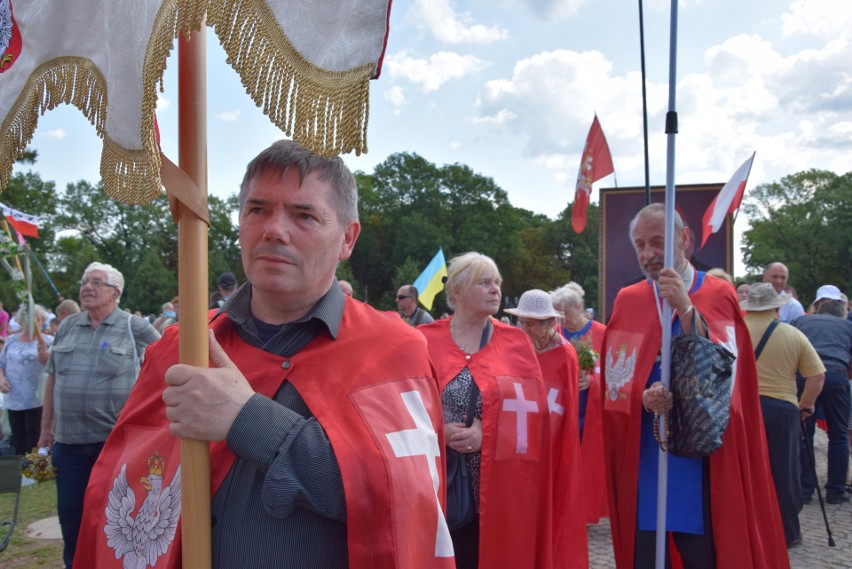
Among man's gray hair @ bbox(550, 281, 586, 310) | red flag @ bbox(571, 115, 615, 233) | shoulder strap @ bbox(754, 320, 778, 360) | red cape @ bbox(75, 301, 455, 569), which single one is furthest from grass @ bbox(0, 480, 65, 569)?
shoulder strap @ bbox(754, 320, 778, 360)

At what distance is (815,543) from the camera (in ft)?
20.6

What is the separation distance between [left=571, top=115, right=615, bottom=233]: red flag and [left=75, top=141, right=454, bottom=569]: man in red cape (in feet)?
19.0

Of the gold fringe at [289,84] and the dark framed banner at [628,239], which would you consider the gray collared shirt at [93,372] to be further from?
the dark framed banner at [628,239]

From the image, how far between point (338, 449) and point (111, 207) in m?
53.7

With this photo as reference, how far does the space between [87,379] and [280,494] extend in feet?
12.5

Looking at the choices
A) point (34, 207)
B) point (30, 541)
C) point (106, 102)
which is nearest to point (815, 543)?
point (106, 102)

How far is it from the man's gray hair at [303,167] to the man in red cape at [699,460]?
79.4 inches

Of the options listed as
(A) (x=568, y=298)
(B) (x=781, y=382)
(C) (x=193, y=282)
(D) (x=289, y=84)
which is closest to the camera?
(D) (x=289, y=84)

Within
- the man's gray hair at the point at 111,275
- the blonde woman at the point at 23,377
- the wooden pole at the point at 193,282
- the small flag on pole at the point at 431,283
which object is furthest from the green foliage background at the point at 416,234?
the wooden pole at the point at 193,282

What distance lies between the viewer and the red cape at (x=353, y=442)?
1.78 meters

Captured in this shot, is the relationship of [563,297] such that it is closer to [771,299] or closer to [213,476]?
[771,299]

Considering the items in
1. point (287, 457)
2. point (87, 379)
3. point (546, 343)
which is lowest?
point (87, 379)

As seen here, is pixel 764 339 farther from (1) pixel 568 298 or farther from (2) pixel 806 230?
(2) pixel 806 230

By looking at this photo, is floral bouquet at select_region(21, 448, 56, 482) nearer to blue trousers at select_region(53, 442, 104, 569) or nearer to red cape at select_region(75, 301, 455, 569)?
blue trousers at select_region(53, 442, 104, 569)
